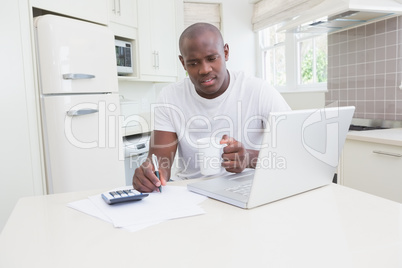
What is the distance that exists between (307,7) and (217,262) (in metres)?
3.42

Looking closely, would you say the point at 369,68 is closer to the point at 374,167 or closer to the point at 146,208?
the point at 374,167

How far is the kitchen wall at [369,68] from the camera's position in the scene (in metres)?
2.32

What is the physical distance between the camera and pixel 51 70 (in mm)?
2061

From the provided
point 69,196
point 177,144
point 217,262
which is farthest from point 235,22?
point 217,262

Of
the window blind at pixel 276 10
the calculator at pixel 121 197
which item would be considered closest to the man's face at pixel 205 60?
the calculator at pixel 121 197

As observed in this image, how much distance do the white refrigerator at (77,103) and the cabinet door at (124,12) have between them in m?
0.46

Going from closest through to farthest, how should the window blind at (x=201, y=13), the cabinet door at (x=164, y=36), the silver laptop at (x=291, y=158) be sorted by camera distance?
1. the silver laptop at (x=291, y=158)
2. the cabinet door at (x=164, y=36)
3. the window blind at (x=201, y=13)

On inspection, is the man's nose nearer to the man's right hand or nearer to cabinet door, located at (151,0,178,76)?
the man's right hand

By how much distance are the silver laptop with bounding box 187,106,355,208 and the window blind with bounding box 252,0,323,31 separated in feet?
9.19

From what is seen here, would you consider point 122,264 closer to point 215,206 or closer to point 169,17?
point 215,206


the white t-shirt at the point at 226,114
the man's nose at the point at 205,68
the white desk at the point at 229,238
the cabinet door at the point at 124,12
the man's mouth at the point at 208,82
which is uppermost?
the cabinet door at the point at 124,12

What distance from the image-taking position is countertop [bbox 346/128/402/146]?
Result: 1.83m

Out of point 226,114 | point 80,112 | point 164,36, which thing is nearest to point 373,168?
point 226,114

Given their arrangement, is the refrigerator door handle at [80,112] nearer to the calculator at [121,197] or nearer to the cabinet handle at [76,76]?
the cabinet handle at [76,76]
